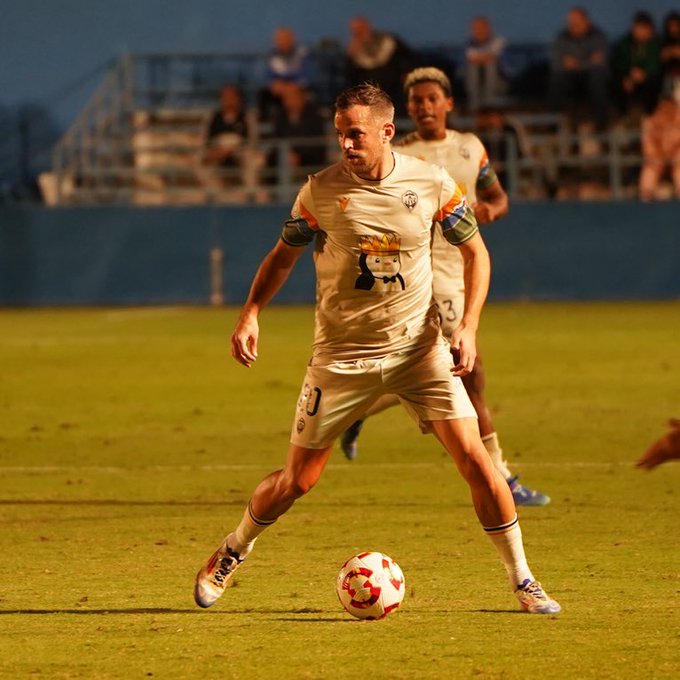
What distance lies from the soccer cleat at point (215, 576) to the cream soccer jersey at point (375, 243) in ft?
→ 2.99

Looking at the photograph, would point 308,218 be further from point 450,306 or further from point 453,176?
point 453,176

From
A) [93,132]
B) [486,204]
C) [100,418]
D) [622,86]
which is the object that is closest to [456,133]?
[486,204]

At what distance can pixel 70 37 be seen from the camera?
129ft

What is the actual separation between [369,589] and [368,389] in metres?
0.82

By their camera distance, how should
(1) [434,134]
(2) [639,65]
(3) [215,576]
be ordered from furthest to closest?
(2) [639,65]
(1) [434,134]
(3) [215,576]

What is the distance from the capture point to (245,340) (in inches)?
253

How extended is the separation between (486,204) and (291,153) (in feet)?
62.7

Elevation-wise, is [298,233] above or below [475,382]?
above

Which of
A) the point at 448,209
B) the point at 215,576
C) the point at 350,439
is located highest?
the point at 448,209

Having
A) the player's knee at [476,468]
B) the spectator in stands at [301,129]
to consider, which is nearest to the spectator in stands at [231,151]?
the spectator in stands at [301,129]

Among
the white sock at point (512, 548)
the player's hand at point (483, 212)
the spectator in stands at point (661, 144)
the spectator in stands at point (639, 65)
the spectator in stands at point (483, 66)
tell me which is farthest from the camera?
the spectator in stands at point (483, 66)

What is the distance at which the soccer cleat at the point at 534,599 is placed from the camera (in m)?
6.21

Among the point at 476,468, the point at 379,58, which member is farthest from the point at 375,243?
the point at 379,58

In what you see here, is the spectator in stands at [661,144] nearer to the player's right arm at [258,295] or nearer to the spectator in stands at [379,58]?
the spectator in stands at [379,58]
